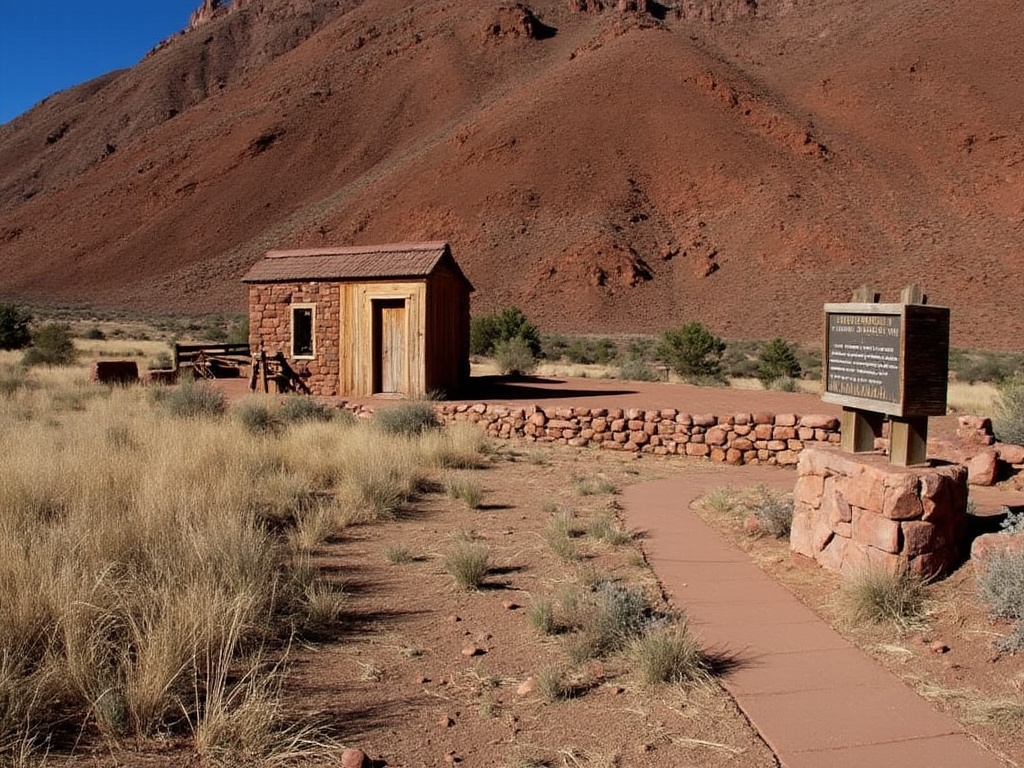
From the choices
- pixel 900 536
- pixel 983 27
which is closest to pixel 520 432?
pixel 900 536

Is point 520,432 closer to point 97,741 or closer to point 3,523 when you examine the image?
point 3,523

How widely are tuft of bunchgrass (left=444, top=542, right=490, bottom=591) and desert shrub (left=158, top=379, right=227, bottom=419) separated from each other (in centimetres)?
701

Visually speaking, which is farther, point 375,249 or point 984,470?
point 375,249

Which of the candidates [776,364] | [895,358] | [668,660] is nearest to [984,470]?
[895,358]

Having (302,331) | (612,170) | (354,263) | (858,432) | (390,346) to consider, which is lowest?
(858,432)

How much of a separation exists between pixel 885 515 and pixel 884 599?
64 centimetres

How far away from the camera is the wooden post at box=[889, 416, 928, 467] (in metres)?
5.78

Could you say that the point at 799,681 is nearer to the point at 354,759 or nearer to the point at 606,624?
the point at 606,624

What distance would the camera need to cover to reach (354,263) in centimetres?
1761

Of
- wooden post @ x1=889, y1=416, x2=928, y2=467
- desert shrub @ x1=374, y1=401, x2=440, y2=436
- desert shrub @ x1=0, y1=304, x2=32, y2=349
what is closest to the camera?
wooden post @ x1=889, y1=416, x2=928, y2=467

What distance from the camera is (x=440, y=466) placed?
10.2 meters

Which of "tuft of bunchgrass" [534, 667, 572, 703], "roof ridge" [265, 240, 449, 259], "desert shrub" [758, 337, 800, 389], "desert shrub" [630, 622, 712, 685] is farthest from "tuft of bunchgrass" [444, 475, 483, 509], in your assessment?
"desert shrub" [758, 337, 800, 389]

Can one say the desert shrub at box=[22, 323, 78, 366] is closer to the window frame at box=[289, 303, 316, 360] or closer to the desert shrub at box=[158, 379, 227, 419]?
the window frame at box=[289, 303, 316, 360]

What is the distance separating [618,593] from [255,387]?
1494 cm
